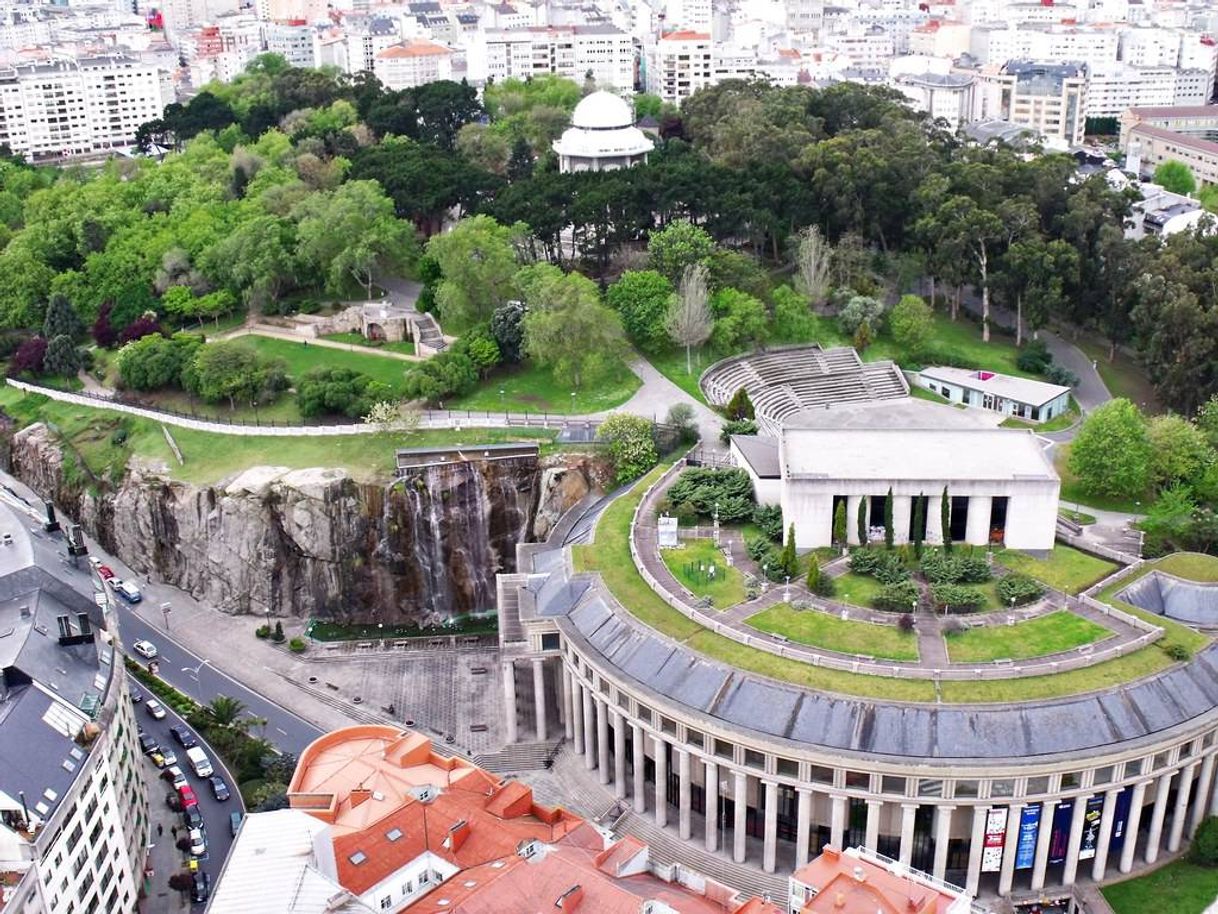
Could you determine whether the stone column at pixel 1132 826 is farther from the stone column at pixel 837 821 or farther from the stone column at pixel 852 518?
the stone column at pixel 852 518

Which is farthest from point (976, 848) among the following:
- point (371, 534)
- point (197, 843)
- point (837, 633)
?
point (371, 534)

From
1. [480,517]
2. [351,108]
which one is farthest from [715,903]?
[351,108]

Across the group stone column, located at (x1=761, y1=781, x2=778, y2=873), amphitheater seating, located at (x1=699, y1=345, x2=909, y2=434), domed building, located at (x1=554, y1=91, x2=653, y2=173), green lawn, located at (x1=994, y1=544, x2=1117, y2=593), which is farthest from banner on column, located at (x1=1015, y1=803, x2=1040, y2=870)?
domed building, located at (x1=554, y1=91, x2=653, y2=173)

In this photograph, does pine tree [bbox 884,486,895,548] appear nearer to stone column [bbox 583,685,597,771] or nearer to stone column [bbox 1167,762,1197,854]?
stone column [bbox 583,685,597,771]

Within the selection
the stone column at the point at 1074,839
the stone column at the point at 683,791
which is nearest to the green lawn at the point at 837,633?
the stone column at the point at 683,791

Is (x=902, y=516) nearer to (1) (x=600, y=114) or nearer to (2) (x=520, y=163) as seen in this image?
(1) (x=600, y=114)

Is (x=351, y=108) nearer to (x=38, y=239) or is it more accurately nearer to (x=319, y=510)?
(x=38, y=239)

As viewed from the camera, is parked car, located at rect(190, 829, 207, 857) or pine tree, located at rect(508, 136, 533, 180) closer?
parked car, located at rect(190, 829, 207, 857)
